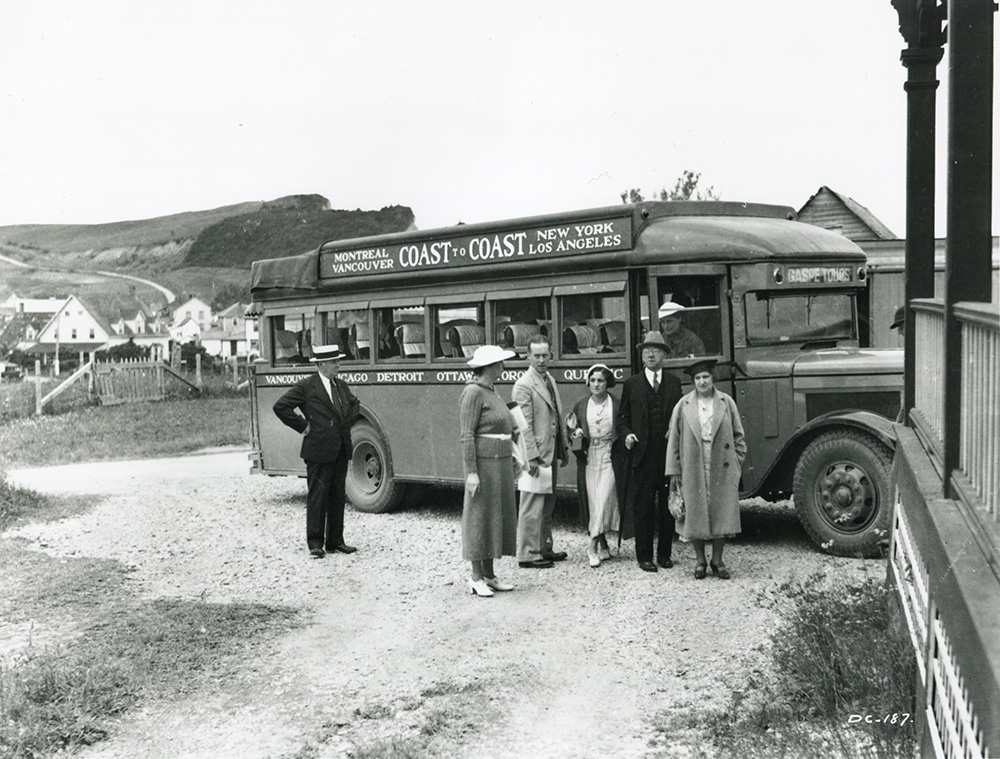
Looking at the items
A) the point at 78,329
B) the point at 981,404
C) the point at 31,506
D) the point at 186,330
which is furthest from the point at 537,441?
the point at 186,330

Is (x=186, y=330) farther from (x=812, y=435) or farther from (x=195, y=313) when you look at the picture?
(x=812, y=435)

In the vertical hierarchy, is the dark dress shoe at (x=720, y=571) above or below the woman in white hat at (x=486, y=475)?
below

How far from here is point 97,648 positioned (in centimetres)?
650

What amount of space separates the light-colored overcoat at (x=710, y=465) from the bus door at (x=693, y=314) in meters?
1.06

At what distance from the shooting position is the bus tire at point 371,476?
12070 millimetres

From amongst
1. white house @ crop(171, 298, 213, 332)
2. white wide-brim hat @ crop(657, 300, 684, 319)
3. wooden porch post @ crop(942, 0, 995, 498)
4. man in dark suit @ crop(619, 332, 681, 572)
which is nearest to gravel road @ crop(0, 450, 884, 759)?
man in dark suit @ crop(619, 332, 681, 572)

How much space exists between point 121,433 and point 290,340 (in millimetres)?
10596

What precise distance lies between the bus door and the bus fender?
72 centimetres

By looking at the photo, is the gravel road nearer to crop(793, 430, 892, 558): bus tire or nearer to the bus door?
crop(793, 430, 892, 558): bus tire

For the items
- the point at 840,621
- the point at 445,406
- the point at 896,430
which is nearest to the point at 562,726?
the point at 840,621

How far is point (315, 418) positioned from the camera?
32.8ft

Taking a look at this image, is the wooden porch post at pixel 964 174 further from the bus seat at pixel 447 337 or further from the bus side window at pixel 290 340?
the bus side window at pixel 290 340

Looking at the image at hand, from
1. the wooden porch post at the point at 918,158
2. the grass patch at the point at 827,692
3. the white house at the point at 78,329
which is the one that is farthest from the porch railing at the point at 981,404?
the white house at the point at 78,329

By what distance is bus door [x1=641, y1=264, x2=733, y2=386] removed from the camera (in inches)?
364
